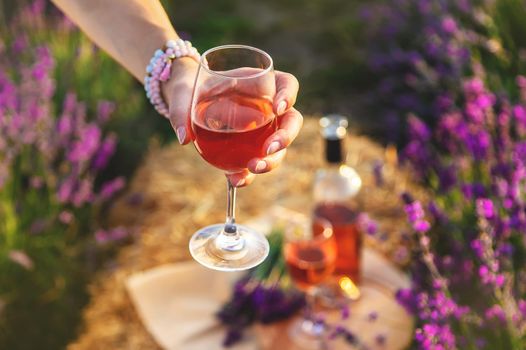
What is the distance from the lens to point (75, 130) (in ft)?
10.4

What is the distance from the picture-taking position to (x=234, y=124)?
4.84 ft

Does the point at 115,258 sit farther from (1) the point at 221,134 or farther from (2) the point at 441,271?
(1) the point at 221,134

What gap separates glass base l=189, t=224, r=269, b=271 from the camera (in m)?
1.65

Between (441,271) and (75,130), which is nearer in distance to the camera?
(441,271)

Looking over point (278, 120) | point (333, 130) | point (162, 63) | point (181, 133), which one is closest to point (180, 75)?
point (162, 63)

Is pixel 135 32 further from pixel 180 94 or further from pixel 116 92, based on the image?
pixel 116 92

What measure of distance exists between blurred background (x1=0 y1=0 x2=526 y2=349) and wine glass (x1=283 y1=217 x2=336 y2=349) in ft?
2.21

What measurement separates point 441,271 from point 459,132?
47cm

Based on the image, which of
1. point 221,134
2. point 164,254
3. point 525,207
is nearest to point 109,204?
point 164,254

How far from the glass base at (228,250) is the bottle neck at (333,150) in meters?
0.70

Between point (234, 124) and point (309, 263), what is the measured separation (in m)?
0.94

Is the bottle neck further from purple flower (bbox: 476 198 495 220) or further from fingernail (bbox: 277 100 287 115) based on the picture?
fingernail (bbox: 277 100 287 115)

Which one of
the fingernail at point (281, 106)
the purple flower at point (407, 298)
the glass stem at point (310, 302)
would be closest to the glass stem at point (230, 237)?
the fingernail at point (281, 106)

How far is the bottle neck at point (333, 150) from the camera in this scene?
241 centimetres
